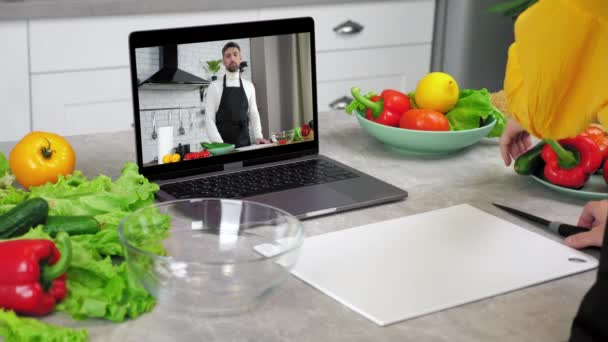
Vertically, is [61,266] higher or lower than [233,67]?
lower

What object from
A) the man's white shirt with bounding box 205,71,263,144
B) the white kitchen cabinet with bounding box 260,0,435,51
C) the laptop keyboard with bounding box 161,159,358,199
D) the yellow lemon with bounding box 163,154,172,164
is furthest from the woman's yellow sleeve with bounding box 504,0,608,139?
the white kitchen cabinet with bounding box 260,0,435,51

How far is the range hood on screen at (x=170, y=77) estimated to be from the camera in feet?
4.50

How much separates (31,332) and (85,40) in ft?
6.65

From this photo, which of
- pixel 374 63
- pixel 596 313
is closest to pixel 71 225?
pixel 596 313

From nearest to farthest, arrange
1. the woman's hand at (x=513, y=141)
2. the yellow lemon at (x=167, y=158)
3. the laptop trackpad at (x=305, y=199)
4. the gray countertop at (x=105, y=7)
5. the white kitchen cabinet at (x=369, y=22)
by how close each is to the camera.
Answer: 1. the laptop trackpad at (x=305, y=199)
2. the yellow lemon at (x=167, y=158)
3. the woman's hand at (x=513, y=141)
4. the gray countertop at (x=105, y=7)
5. the white kitchen cabinet at (x=369, y=22)

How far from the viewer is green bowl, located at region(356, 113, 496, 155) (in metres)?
1.60

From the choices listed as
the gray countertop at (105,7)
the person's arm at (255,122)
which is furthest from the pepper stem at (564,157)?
the gray countertop at (105,7)

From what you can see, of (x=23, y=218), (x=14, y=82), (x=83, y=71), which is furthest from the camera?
(x=83, y=71)

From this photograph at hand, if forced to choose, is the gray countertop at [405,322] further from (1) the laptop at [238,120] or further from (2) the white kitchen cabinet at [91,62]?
(2) the white kitchen cabinet at [91,62]

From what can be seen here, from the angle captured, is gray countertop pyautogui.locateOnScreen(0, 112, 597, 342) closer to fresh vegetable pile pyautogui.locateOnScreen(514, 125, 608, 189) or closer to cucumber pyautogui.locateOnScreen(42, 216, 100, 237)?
fresh vegetable pile pyautogui.locateOnScreen(514, 125, 608, 189)

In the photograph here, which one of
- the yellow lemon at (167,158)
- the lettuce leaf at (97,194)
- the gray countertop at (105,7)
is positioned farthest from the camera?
the gray countertop at (105,7)

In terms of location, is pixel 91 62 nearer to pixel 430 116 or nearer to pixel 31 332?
pixel 430 116

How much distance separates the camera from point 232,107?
146 centimetres

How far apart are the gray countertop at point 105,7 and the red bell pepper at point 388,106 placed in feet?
4.37
